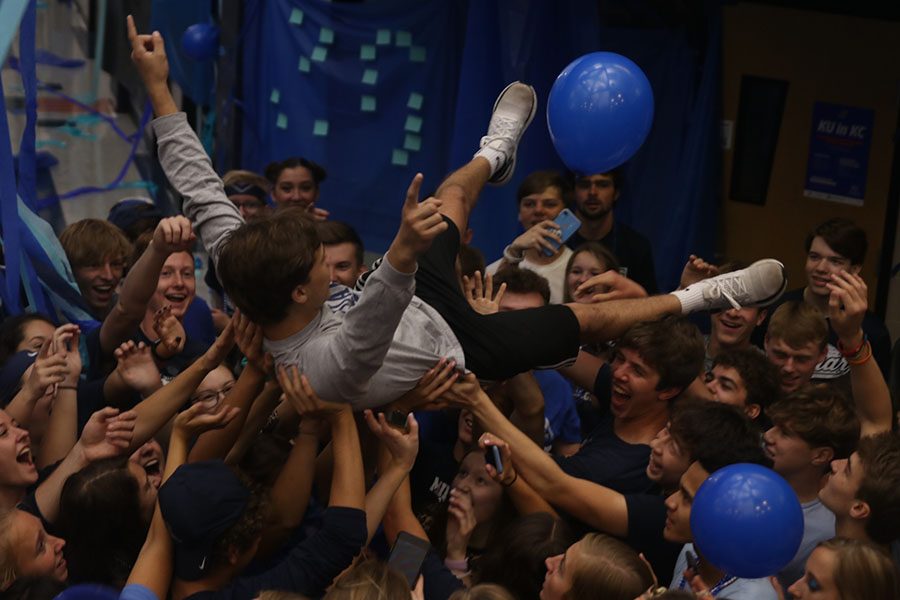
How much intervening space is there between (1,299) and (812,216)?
472cm

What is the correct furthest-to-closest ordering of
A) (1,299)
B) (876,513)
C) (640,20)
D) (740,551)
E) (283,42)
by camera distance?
1. (283,42)
2. (640,20)
3. (1,299)
4. (876,513)
5. (740,551)

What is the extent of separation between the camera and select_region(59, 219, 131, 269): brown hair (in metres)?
5.04

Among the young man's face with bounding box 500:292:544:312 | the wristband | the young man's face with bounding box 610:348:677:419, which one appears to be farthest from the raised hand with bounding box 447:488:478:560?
the wristband

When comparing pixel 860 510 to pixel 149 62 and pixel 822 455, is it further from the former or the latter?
pixel 149 62

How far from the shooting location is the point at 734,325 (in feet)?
16.0

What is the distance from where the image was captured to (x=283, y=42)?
803cm

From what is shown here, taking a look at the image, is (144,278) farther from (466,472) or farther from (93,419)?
(466,472)

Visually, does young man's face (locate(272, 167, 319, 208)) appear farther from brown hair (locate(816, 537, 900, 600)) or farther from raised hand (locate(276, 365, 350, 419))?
brown hair (locate(816, 537, 900, 600))

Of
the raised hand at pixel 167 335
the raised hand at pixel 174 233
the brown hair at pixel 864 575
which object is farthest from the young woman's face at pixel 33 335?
the brown hair at pixel 864 575

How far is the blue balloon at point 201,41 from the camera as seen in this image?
809 centimetres

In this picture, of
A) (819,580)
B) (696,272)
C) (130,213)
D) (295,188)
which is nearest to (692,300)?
(696,272)

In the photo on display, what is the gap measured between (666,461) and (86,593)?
63.4 inches

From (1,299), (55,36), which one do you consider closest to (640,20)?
(1,299)

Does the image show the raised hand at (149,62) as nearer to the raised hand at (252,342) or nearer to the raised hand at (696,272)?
the raised hand at (252,342)
